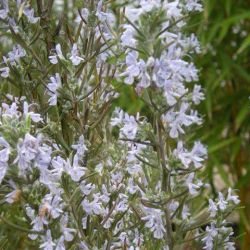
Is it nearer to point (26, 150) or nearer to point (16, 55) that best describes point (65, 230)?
point (26, 150)

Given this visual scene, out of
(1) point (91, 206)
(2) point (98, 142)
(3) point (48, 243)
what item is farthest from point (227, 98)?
(3) point (48, 243)

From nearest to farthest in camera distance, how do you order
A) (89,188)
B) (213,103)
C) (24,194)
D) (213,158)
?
(24,194)
(89,188)
(213,158)
(213,103)

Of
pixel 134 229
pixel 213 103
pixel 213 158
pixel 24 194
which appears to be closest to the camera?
pixel 24 194

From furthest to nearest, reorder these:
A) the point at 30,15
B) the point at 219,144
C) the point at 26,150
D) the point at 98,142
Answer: the point at 219,144, the point at 98,142, the point at 30,15, the point at 26,150

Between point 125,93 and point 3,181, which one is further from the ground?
point 125,93

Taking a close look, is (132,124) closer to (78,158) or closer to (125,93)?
(78,158)

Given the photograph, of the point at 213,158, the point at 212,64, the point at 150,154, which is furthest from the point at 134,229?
the point at 212,64

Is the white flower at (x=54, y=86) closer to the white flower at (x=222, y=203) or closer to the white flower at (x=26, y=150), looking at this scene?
the white flower at (x=26, y=150)

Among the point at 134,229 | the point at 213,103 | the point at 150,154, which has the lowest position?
the point at 134,229
